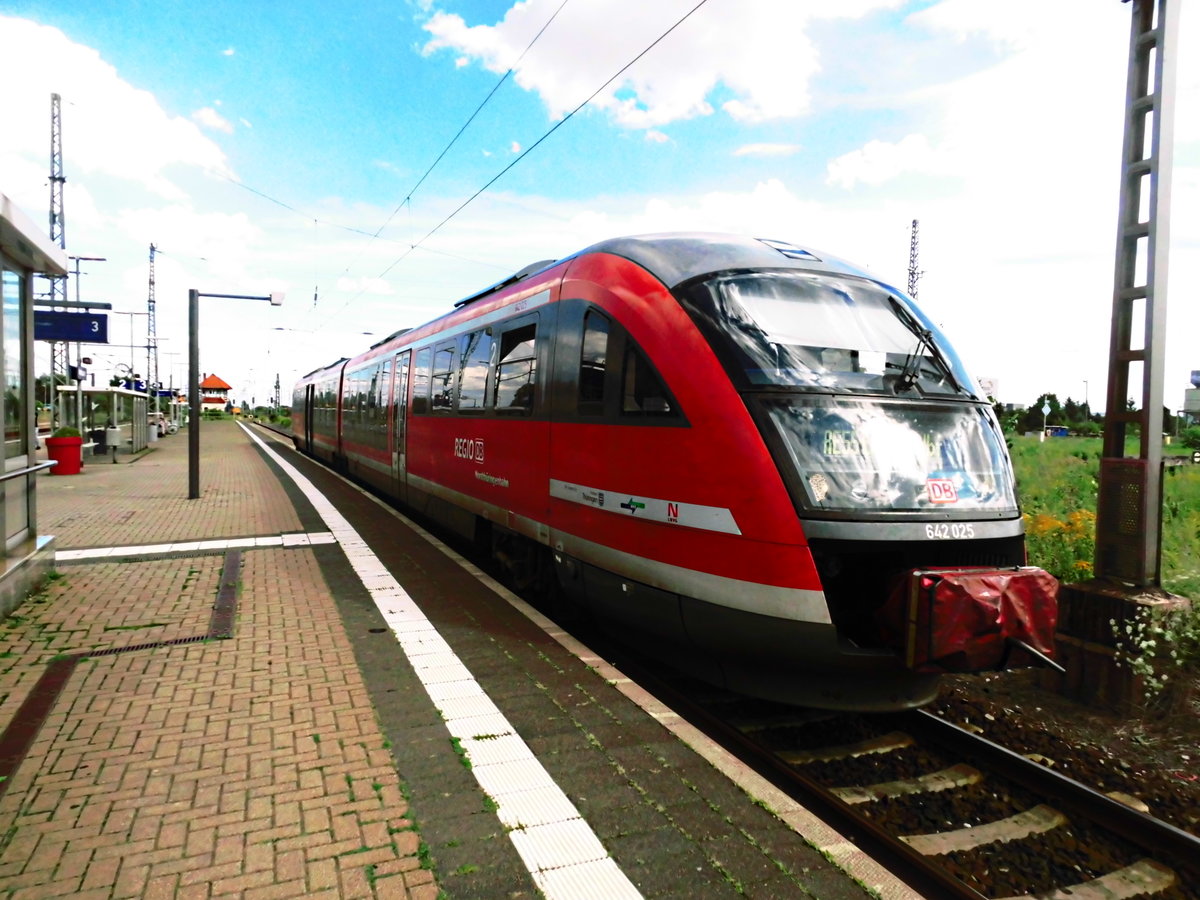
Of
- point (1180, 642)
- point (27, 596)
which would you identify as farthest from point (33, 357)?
point (1180, 642)

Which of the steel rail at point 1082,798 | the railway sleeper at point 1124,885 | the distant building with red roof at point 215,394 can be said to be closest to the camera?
the railway sleeper at point 1124,885

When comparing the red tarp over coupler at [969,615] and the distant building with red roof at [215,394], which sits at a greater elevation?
the distant building with red roof at [215,394]

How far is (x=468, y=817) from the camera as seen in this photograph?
10.6 feet

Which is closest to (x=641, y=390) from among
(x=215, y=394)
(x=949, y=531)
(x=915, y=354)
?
(x=915, y=354)

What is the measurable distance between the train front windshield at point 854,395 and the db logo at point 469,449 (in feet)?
11.8

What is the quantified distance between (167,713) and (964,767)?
169 inches

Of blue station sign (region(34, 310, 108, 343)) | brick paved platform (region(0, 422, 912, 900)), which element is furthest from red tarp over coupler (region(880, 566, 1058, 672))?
blue station sign (region(34, 310, 108, 343))

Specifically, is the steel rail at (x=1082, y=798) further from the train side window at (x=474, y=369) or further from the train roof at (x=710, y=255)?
the train side window at (x=474, y=369)

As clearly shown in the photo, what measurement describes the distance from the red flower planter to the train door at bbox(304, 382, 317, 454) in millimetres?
7014

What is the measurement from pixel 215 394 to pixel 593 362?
139473 millimetres

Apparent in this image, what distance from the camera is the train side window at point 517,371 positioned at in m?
6.59

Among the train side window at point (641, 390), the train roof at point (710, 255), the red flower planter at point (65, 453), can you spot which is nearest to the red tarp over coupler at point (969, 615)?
the train side window at point (641, 390)

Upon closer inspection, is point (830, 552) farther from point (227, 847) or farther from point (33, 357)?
point (33, 357)

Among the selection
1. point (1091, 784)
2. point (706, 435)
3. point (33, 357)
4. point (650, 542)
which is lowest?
point (1091, 784)
